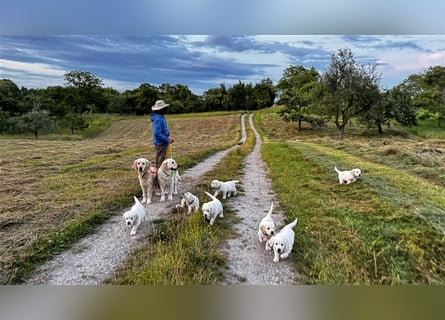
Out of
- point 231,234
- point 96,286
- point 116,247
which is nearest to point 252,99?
point 231,234

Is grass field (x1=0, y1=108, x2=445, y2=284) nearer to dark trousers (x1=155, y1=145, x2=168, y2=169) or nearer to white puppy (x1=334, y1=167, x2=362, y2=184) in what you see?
white puppy (x1=334, y1=167, x2=362, y2=184)

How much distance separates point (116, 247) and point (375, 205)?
9.27 ft

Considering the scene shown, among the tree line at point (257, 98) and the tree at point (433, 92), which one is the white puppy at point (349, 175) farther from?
the tree at point (433, 92)

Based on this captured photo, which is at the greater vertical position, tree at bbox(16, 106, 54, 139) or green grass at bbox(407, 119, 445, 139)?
tree at bbox(16, 106, 54, 139)

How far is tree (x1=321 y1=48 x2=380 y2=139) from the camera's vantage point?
407 cm

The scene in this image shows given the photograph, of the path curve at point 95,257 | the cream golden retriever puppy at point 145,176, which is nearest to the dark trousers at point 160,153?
the cream golden retriever puppy at point 145,176

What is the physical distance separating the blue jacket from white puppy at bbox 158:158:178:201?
0.96 feet

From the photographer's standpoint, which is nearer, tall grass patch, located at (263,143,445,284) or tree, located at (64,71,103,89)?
tall grass patch, located at (263,143,445,284)

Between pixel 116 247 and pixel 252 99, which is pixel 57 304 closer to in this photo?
pixel 116 247

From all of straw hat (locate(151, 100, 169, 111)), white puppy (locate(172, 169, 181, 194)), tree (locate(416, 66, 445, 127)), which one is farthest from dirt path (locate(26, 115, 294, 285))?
tree (locate(416, 66, 445, 127))

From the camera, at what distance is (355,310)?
8.38ft

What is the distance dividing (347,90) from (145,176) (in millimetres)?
3274

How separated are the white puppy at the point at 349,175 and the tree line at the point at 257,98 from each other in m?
0.68

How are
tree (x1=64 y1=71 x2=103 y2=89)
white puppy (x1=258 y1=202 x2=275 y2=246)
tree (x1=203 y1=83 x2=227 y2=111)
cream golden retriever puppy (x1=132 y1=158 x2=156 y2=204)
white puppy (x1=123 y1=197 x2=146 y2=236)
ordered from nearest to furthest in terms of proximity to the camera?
white puppy (x1=258 y1=202 x2=275 y2=246) → white puppy (x1=123 y1=197 x2=146 y2=236) → cream golden retriever puppy (x1=132 y1=158 x2=156 y2=204) → tree (x1=64 y1=71 x2=103 y2=89) → tree (x1=203 y1=83 x2=227 y2=111)
